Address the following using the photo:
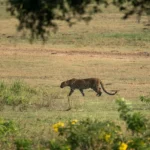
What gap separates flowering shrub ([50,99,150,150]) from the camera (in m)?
9.97

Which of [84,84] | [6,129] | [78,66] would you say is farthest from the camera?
[78,66]

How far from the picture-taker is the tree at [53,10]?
8742 mm

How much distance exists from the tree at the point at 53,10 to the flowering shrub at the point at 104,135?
158 cm

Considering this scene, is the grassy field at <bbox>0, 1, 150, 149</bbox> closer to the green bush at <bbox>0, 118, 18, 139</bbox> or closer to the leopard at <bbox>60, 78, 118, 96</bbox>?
the leopard at <bbox>60, 78, 118, 96</bbox>

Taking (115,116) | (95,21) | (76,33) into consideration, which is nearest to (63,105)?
(115,116)

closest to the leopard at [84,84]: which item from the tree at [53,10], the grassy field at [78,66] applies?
the grassy field at [78,66]


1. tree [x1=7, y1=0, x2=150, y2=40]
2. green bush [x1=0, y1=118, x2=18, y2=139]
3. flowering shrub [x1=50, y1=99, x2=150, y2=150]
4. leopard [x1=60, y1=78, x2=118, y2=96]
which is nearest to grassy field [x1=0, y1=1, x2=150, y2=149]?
leopard [x1=60, y1=78, x2=118, y2=96]

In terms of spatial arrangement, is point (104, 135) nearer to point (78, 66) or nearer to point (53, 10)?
point (53, 10)

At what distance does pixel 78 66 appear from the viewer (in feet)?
85.1

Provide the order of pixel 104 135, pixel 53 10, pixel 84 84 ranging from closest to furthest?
1. pixel 53 10
2. pixel 104 135
3. pixel 84 84

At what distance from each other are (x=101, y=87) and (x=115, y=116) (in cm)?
550

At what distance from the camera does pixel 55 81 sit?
2311 cm

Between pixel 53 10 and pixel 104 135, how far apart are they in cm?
197

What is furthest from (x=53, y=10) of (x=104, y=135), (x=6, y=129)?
(x=6, y=129)
